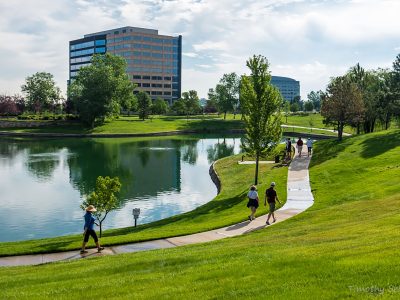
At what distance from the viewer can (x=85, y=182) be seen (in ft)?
148

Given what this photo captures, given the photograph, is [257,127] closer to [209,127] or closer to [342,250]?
[342,250]

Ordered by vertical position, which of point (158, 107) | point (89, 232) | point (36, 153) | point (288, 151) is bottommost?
point (36, 153)

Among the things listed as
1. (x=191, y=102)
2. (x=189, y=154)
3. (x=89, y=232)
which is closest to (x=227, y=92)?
(x=191, y=102)

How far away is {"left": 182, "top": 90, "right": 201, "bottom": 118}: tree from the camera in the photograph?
164m

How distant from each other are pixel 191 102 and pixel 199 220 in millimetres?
139835

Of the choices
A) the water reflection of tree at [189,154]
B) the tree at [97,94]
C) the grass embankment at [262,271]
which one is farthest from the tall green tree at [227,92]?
the grass embankment at [262,271]

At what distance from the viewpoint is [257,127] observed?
110 ft

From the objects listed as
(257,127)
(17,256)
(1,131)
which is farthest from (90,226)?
(1,131)

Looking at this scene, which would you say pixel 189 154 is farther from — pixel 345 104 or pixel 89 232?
pixel 89 232

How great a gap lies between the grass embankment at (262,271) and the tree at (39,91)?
12871 cm

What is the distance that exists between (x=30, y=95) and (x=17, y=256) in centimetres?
12979

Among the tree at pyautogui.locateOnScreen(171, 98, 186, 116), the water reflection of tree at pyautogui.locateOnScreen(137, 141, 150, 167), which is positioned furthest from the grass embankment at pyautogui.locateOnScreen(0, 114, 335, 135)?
the tree at pyautogui.locateOnScreen(171, 98, 186, 116)

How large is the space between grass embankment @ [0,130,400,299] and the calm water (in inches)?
551

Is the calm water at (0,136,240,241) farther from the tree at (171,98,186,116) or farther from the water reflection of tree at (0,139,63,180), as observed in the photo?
the tree at (171,98,186,116)
